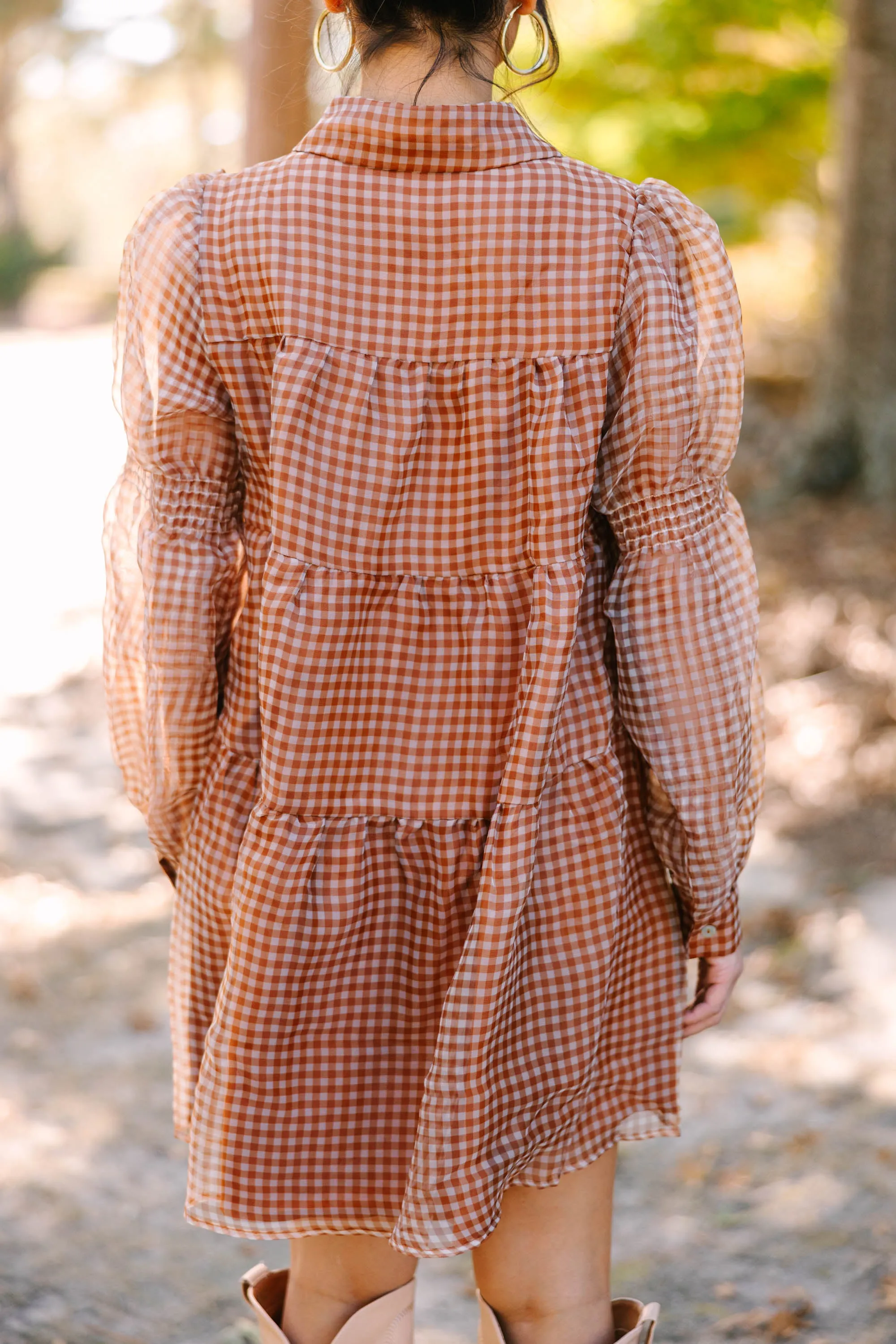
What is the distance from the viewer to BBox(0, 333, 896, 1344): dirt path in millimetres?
2383

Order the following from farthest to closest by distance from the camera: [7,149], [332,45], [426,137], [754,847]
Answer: [7,149] < [754,847] < [332,45] < [426,137]

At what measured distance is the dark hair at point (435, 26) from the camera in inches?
53.3

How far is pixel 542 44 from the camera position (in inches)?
57.9

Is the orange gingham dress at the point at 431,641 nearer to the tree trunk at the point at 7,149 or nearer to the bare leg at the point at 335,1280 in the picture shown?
the bare leg at the point at 335,1280

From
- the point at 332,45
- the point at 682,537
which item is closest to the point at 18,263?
the point at 332,45

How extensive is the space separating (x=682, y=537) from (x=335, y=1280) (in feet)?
3.20

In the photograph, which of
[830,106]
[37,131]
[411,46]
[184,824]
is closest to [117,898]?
[184,824]

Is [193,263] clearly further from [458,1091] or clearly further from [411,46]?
[458,1091]

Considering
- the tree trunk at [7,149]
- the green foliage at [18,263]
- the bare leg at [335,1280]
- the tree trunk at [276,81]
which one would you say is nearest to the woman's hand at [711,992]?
the bare leg at [335,1280]

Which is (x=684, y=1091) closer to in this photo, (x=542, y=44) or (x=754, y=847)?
(x=754, y=847)

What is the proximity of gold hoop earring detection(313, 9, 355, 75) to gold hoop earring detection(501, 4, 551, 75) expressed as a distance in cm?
16

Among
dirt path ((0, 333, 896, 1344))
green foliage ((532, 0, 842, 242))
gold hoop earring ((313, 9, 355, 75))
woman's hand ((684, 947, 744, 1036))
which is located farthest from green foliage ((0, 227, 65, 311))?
woman's hand ((684, 947, 744, 1036))

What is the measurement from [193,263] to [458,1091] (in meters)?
0.92

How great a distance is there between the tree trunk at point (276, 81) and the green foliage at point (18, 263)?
17.7 meters
